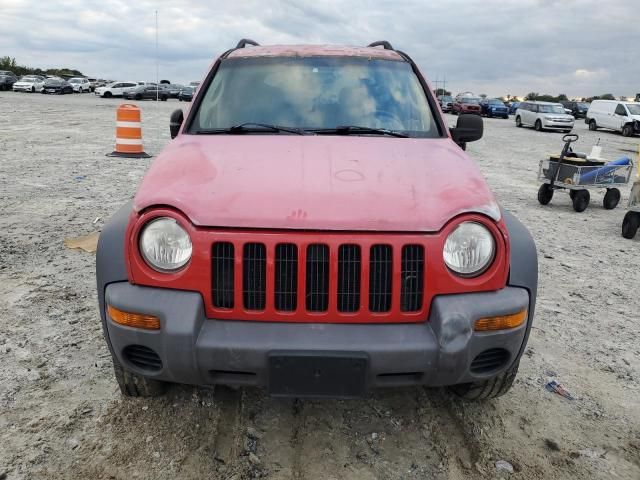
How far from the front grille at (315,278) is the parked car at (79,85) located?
2246 inches

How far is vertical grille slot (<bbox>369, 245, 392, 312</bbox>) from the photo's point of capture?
94.3 inches

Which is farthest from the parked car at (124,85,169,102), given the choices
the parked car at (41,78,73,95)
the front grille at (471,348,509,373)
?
the front grille at (471,348,509,373)

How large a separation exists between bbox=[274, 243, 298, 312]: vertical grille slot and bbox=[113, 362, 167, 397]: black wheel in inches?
39.2

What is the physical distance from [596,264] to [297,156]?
182 inches

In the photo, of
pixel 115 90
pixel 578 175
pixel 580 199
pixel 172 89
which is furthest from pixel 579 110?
pixel 578 175

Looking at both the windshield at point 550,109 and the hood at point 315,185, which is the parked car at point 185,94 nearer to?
the windshield at point 550,109

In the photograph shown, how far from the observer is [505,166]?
14.5 metres

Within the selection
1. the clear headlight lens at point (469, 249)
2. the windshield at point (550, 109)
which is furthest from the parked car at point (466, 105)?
the clear headlight lens at point (469, 249)

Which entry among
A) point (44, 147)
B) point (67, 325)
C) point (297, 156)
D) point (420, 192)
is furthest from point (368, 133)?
point (44, 147)

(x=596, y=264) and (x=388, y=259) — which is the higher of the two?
(x=388, y=259)

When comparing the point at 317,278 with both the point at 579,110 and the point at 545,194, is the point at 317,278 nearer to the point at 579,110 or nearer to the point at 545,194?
the point at 545,194

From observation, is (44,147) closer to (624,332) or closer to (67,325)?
(67,325)

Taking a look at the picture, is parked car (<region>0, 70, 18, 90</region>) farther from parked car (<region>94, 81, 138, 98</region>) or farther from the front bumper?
the front bumper

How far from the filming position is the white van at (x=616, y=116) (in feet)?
96.6
